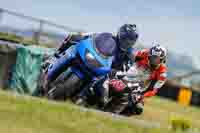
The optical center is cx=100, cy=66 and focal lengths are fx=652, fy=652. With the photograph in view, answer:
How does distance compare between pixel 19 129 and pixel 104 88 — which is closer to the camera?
pixel 19 129

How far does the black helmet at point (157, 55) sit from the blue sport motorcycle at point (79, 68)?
1.02 metres

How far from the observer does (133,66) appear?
13.8 meters

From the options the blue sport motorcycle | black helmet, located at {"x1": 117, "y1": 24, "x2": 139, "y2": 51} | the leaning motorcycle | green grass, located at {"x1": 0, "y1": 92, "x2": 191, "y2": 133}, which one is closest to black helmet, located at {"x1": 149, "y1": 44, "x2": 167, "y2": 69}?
the leaning motorcycle

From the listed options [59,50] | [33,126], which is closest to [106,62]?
[59,50]

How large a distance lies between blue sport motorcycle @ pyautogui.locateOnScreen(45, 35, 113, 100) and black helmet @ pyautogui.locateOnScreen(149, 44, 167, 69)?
1023 mm

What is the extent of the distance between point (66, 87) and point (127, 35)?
1648 mm

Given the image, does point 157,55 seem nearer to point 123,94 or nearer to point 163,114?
point 123,94

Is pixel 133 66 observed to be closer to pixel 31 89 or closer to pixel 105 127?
pixel 31 89

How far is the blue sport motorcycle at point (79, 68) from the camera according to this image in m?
12.8

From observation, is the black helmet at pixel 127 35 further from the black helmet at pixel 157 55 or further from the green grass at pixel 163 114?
the green grass at pixel 163 114

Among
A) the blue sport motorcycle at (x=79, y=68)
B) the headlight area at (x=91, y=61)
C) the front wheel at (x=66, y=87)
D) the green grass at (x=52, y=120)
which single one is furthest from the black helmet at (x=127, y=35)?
the green grass at (x=52, y=120)

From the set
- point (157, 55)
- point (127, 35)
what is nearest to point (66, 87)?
point (127, 35)

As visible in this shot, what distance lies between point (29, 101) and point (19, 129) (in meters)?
2.10

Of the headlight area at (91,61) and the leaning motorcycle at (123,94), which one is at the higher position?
the headlight area at (91,61)
